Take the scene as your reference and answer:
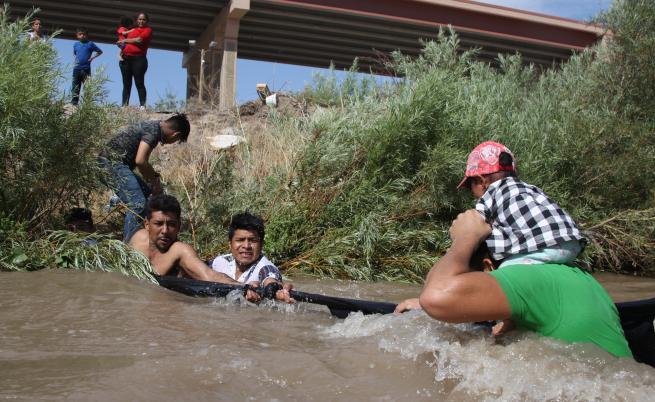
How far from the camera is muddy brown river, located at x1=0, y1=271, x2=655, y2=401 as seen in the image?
9.96 ft

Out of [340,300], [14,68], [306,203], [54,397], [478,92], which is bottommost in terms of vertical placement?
[54,397]

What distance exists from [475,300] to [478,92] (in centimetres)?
664

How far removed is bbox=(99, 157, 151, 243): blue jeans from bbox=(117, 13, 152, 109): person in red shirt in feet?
13.7

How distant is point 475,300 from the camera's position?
3104 mm

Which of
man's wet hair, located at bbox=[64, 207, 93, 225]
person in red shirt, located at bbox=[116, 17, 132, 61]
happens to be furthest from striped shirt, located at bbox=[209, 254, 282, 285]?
person in red shirt, located at bbox=[116, 17, 132, 61]

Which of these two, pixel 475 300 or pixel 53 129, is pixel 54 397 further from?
pixel 53 129

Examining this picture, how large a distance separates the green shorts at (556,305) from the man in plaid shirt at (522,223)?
148 millimetres

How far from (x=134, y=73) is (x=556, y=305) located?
9.67 meters

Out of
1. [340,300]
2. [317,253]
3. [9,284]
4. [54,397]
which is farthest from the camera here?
[317,253]

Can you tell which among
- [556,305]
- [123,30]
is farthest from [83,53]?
[556,305]

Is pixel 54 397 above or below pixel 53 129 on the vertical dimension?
below

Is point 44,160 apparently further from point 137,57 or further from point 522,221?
point 137,57

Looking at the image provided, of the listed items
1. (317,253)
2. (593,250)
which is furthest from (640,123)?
(317,253)

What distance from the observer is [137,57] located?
11508 millimetres
